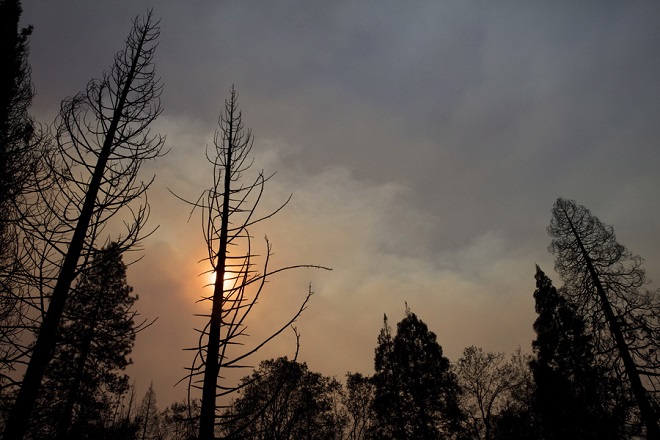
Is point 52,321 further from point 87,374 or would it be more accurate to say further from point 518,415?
point 518,415

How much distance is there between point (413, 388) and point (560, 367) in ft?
30.5

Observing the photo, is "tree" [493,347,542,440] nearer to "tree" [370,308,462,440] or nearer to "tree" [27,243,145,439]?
"tree" [370,308,462,440]

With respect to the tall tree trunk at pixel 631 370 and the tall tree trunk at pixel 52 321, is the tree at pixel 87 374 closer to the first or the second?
the tall tree trunk at pixel 52 321

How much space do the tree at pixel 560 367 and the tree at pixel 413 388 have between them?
5304 mm

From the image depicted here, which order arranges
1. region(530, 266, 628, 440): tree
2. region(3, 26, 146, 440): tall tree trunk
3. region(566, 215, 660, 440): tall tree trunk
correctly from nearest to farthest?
region(3, 26, 146, 440): tall tree trunk, region(566, 215, 660, 440): tall tree trunk, region(530, 266, 628, 440): tree

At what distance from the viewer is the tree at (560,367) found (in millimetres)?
19405

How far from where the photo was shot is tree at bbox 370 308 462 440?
22.1m

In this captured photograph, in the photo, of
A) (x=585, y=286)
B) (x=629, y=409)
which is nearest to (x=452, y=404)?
(x=629, y=409)

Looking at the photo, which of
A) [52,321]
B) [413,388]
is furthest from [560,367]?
[52,321]

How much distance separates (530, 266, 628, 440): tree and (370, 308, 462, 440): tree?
530 cm

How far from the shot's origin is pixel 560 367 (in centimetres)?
2123

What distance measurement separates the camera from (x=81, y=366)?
1563 centimetres

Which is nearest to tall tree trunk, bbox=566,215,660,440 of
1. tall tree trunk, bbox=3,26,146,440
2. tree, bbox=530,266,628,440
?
tree, bbox=530,266,628,440

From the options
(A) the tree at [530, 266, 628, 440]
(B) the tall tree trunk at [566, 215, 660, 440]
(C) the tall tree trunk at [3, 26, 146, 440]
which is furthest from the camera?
(A) the tree at [530, 266, 628, 440]
